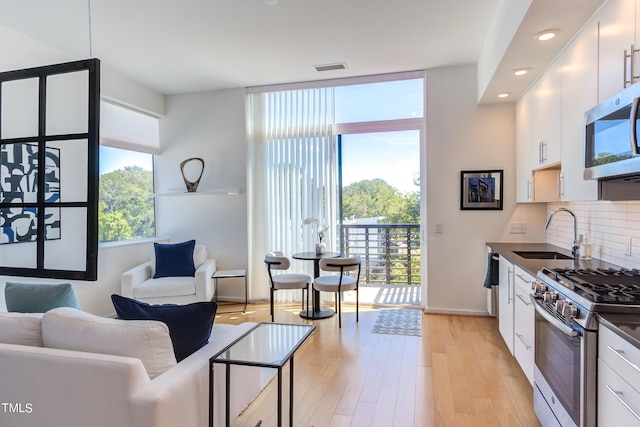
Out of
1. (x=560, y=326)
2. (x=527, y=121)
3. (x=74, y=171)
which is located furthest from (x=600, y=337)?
(x=74, y=171)

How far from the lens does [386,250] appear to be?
5262 mm

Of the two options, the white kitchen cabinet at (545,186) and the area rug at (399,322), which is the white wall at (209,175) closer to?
the area rug at (399,322)

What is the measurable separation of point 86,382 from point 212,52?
134 inches

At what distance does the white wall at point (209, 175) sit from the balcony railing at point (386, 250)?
5.25 ft

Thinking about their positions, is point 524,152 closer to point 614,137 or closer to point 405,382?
point 614,137

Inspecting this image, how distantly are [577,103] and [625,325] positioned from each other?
1.57 metres

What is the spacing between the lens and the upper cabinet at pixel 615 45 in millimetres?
1736

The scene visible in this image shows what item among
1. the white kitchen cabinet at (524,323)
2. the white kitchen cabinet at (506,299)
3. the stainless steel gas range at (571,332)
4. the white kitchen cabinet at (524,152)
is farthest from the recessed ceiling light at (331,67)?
the stainless steel gas range at (571,332)

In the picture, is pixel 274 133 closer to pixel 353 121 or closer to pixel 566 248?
pixel 353 121

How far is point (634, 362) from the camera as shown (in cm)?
125

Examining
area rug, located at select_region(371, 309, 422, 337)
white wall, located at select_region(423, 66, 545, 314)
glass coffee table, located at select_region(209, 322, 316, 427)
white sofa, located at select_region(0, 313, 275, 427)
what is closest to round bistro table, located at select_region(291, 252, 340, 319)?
area rug, located at select_region(371, 309, 422, 337)

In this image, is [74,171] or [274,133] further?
[274,133]

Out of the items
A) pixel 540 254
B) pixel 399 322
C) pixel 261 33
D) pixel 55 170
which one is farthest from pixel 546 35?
pixel 55 170

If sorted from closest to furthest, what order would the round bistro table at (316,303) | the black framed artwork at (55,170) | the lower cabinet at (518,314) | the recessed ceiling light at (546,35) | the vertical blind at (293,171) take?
the recessed ceiling light at (546,35) < the lower cabinet at (518,314) < the black framed artwork at (55,170) < the round bistro table at (316,303) < the vertical blind at (293,171)
